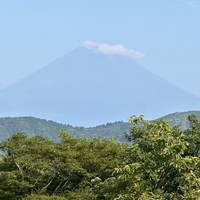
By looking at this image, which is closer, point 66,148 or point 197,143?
point 197,143

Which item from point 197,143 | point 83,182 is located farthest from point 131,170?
point 83,182

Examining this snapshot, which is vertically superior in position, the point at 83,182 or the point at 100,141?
the point at 100,141

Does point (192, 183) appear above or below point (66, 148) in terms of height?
below

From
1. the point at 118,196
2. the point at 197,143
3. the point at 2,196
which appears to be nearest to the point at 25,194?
the point at 2,196

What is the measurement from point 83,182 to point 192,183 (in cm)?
1902

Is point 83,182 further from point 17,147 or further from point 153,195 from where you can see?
point 153,195

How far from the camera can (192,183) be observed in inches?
650

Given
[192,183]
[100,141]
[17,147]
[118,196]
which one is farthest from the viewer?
[100,141]

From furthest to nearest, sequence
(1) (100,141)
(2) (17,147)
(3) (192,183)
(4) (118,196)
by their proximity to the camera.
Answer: (1) (100,141) < (2) (17,147) < (4) (118,196) < (3) (192,183)

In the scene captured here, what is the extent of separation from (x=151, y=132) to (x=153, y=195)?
207 cm

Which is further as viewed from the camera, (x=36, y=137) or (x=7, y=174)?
(x=36, y=137)

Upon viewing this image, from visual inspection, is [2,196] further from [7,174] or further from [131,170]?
[131,170]

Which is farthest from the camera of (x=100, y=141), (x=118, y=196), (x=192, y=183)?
(x=100, y=141)

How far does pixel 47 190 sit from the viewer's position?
36938 millimetres
